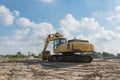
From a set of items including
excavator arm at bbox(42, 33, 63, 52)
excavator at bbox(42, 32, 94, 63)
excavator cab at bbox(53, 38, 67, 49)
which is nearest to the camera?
excavator at bbox(42, 32, 94, 63)

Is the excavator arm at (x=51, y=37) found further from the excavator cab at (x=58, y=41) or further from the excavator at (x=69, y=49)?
the excavator cab at (x=58, y=41)

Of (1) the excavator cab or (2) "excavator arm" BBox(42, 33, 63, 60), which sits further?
(2) "excavator arm" BBox(42, 33, 63, 60)

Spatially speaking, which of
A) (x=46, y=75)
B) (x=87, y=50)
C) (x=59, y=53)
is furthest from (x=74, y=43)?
(x=46, y=75)

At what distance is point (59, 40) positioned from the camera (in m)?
30.2

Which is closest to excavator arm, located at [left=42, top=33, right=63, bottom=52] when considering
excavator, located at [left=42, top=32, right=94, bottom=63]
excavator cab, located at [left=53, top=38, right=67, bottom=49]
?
excavator, located at [left=42, top=32, right=94, bottom=63]

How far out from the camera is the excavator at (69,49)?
27.2m

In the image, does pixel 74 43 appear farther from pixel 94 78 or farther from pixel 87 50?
pixel 94 78

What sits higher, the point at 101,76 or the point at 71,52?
the point at 71,52

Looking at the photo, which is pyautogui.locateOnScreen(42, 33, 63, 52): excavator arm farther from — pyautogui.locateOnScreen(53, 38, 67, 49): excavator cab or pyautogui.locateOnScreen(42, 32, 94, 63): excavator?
pyautogui.locateOnScreen(53, 38, 67, 49): excavator cab

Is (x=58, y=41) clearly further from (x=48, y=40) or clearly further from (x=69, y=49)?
(x=69, y=49)

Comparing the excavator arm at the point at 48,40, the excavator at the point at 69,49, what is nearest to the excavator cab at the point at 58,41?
the excavator at the point at 69,49

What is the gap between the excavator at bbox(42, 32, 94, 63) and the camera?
1071 inches

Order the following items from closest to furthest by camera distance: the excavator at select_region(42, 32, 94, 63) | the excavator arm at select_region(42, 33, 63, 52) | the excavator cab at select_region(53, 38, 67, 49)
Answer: the excavator at select_region(42, 32, 94, 63)
the excavator cab at select_region(53, 38, 67, 49)
the excavator arm at select_region(42, 33, 63, 52)

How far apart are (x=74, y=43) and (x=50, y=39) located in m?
5.68
